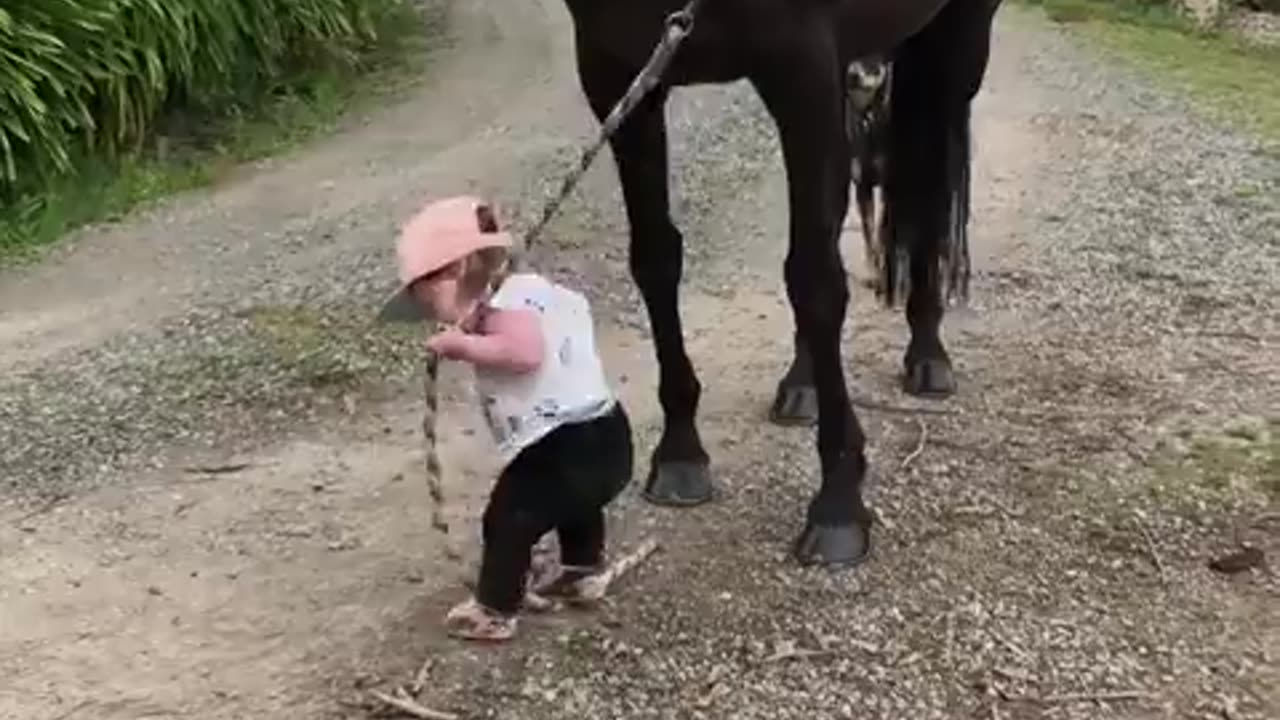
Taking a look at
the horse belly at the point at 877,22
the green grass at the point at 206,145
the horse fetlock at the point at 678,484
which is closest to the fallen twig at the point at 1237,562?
the horse fetlock at the point at 678,484

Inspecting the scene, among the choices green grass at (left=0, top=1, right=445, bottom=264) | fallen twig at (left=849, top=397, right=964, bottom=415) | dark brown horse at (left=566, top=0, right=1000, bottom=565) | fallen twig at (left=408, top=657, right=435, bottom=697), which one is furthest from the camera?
green grass at (left=0, top=1, right=445, bottom=264)

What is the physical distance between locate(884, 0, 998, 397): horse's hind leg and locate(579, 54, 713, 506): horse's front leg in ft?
2.88

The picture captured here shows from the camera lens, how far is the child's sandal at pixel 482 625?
11.8 ft

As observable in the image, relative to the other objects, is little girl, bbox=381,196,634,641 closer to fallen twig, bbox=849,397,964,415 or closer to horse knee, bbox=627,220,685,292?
horse knee, bbox=627,220,685,292

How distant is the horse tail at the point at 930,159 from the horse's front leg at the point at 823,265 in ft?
3.14

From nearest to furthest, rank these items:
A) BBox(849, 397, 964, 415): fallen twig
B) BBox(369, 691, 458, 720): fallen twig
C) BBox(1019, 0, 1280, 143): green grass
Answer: BBox(369, 691, 458, 720): fallen twig → BBox(849, 397, 964, 415): fallen twig → BBox(1019, 0, 1280, 143): green grass

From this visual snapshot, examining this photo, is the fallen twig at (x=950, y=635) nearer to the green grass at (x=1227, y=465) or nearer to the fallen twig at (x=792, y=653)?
the fallen twig at (x=792, y=653)

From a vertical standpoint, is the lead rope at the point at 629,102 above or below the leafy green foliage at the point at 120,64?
above

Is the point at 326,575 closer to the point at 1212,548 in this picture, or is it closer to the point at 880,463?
the point at 880,463

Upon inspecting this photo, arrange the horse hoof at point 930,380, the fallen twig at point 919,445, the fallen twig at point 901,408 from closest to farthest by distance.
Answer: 1. the fallen twig at point 919,445
2. the fallen twig at point 901,408
3. the horse hoof at point 930,380

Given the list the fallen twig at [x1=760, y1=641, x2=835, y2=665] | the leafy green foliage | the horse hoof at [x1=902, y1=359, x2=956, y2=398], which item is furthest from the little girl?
the leafy green foliage

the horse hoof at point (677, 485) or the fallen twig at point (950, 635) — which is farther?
the horse hoof at point (677, 485)

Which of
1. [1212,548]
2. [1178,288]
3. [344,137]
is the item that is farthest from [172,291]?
[1212,548]

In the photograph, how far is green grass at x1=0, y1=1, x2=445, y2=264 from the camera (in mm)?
7215
